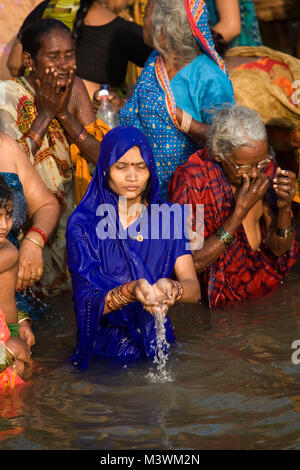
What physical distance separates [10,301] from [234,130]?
6.27 feet

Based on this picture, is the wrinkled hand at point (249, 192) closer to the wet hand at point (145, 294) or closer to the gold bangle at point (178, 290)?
the gold bangle at point (178, 290)

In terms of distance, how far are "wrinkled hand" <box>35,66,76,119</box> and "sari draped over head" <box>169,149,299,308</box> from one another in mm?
1017

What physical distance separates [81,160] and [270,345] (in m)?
2.26

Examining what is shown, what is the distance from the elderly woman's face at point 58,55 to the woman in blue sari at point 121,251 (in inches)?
53.8

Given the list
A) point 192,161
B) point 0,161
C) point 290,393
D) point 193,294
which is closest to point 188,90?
point 192,161

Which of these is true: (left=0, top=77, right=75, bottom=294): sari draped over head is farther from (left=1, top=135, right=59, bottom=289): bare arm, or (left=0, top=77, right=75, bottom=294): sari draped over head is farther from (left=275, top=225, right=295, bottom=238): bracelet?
(left=275, top=225, right=295, bottom=238): bracelet

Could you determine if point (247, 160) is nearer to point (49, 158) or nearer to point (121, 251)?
point (121, 251)

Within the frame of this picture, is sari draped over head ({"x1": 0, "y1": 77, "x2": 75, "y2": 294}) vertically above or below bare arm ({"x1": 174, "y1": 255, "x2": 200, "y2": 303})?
above

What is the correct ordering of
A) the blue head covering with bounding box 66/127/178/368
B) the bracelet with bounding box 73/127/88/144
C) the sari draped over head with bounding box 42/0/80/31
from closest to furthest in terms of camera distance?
1. the blue head covering with bounding box 66/127/178/368
2. the bracelet with bounding box 73/127/88/144
3. the sari draped over head with bounding box 42/0/80/31

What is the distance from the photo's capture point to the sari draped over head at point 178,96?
6.21m

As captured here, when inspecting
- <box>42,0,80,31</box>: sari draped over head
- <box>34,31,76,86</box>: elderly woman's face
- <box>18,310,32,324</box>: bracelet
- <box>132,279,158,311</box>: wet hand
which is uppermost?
<box>42,0,80,31</box>: sari draped over head

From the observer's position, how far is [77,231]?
4.89 metres

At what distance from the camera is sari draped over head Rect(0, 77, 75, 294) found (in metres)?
6.16

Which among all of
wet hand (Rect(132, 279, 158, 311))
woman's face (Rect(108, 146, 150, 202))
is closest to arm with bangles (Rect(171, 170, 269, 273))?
woman's face (Rect(108, 146, 150, 202))
